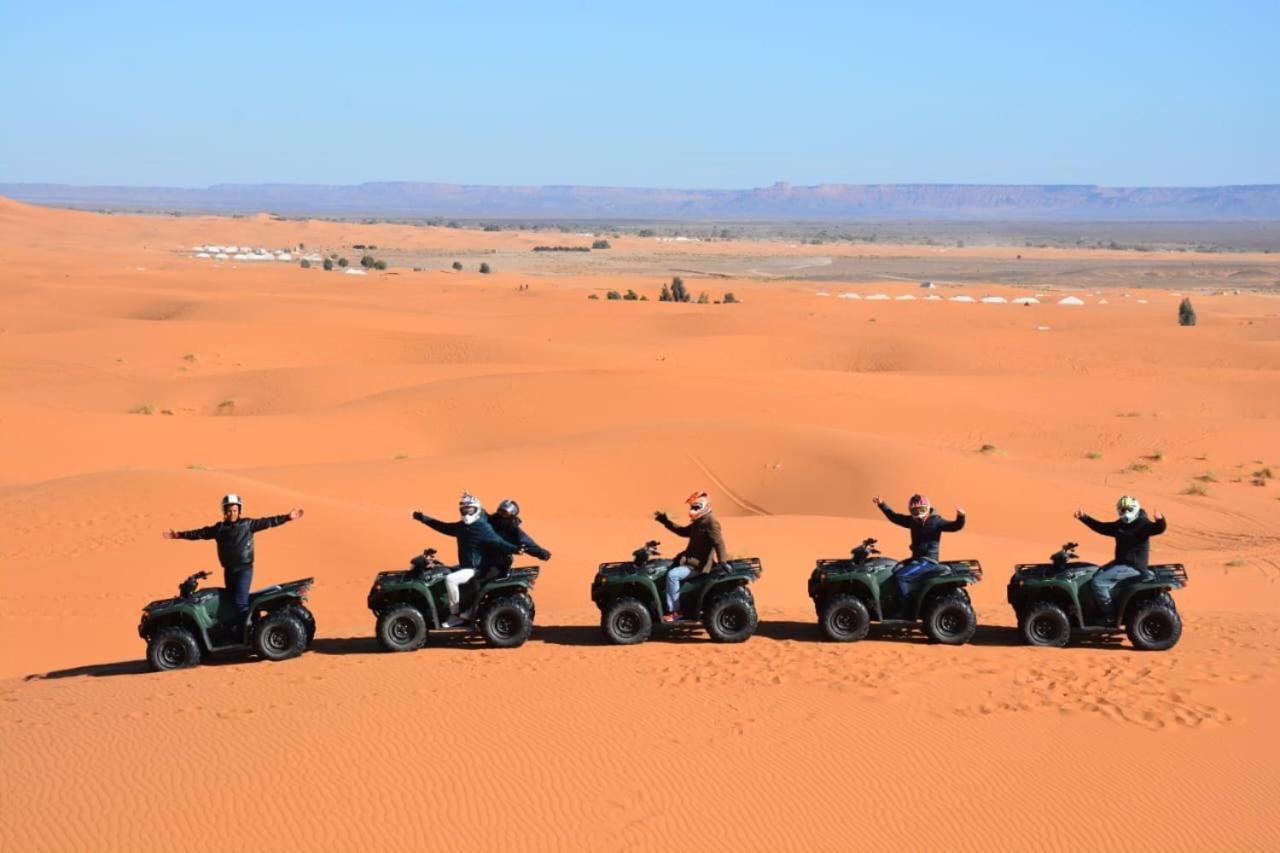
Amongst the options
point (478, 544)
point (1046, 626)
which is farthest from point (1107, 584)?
point (478, 544)

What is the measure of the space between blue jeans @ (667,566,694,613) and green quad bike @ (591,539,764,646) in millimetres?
58

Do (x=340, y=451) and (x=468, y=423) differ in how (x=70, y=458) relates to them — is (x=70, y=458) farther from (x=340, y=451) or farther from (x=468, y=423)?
(x=468, y=423)

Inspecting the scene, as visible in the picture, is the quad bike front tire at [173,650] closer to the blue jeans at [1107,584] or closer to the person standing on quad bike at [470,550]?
the person standing on quad bike at [470,550]

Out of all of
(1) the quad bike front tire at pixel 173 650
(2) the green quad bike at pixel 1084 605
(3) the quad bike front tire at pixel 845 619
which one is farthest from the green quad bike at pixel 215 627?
(2) the green quad bike at pixel 1084 605

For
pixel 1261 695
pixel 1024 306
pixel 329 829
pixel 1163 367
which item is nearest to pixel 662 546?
pixel 1261 695

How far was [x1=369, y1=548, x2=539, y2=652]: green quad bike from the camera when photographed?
12.1 m

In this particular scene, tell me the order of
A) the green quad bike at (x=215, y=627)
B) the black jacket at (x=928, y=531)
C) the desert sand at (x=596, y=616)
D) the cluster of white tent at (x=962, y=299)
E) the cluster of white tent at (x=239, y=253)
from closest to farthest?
1. the desert sand at (x=596, y=616)
2. the green quad bike at (x=215, y=627)
3. the black jacket at (x=928, y=531)
4. the cluster of white tent at (x=962, y=299)
5. the cluster of white tent at (x=239, y=253)

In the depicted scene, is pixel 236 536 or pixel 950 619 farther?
pixel 950 619

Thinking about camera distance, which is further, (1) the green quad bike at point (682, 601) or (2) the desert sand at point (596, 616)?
(1) the green quad bike at point (682, 601)

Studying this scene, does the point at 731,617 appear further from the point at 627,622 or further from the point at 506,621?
the point at 506,621

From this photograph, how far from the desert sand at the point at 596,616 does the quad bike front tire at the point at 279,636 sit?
0.18 meters

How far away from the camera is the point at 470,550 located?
39.8 ft

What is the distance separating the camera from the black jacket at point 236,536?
11359 millimetres

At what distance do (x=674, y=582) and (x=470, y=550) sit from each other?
5.75 feet
